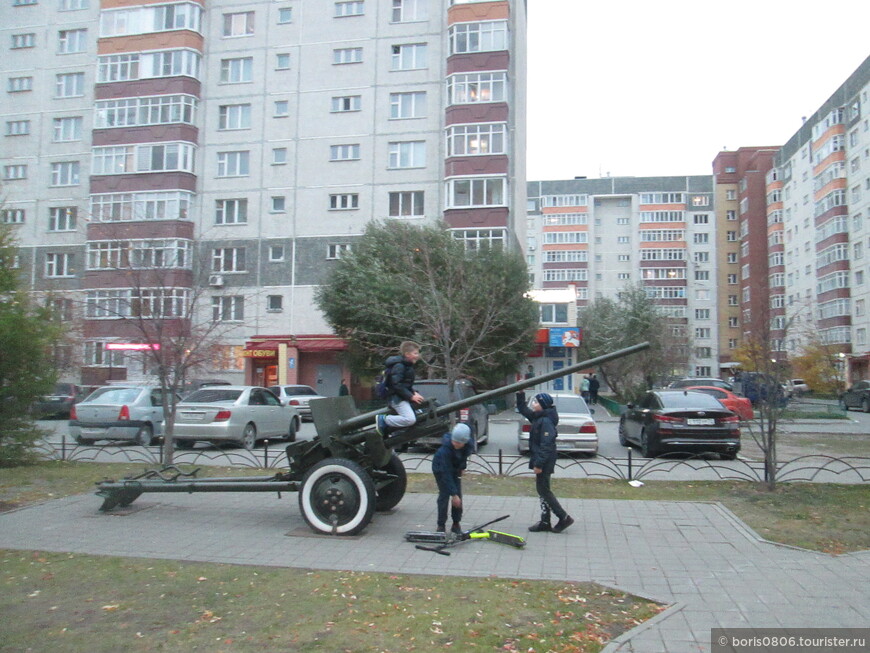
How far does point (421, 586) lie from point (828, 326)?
5765cm

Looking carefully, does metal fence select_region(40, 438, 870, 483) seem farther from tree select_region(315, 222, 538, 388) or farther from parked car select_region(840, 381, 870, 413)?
parked car select_region(840, 381, 870, 413)

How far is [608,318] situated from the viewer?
141 feet

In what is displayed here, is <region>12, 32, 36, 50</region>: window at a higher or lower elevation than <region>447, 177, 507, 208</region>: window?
higher

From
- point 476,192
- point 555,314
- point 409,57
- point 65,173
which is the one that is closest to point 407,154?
point 476,192

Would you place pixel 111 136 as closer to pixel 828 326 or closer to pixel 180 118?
pixel 180 118

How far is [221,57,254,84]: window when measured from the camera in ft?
128

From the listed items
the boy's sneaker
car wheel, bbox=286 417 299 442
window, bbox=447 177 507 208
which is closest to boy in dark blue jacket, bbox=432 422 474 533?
the boy's sneaker

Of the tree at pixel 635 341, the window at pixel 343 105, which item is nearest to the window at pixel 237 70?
the window at pixel 343 105

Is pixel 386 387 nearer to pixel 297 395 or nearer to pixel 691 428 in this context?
pixel 691 428

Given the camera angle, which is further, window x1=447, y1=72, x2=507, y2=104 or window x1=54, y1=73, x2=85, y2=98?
window x1=54, y1=73, x2=85, y2=98

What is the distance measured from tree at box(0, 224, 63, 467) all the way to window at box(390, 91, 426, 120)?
27264 mm

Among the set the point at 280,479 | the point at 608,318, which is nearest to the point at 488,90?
the point at 608,318

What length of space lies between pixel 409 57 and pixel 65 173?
21185 mm

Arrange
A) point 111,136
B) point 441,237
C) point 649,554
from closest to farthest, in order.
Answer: point 649,554 < point 441,237 < point 111,136
